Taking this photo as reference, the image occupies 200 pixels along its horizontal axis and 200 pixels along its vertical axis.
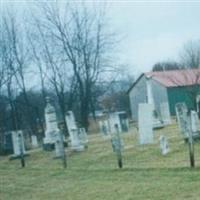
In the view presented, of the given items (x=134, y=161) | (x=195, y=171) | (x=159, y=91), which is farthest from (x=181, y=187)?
(x=159, y=91)

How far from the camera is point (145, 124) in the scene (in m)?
21.7

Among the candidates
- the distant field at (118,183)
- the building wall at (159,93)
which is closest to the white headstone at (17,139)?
the distant field at (118,183)

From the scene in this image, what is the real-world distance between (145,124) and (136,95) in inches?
1899

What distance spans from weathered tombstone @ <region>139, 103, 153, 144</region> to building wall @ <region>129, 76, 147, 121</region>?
4532 cm

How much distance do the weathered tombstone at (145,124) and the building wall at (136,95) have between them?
45321 millimetres

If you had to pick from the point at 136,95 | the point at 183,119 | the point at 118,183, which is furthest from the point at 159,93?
the point at 118,183

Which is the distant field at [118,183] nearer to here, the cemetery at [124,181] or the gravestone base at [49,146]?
the cemetery at [124,181]

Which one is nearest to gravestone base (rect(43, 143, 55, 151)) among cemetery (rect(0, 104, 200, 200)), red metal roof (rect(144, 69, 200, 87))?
cemetery (rect(0, 104, 200, 200))

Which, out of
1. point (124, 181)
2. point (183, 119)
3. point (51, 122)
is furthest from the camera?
point (51, 122)

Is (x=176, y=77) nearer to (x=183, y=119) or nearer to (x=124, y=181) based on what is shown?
(x=183, y=119)

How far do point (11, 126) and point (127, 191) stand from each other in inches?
1368

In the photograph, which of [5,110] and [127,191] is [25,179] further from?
[5,110]

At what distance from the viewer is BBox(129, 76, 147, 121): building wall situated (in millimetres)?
67938

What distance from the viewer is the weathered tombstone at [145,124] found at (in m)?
21.5
